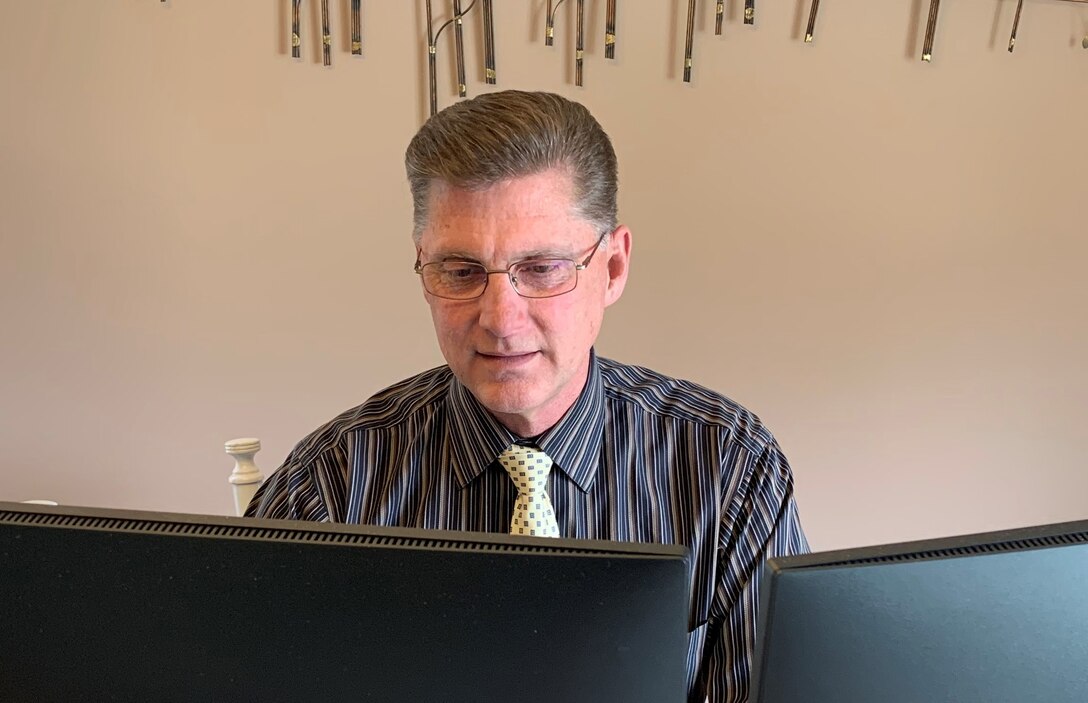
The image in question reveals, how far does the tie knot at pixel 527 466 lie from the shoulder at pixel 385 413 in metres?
0.16

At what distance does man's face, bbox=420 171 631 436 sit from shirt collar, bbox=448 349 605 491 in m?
0.07

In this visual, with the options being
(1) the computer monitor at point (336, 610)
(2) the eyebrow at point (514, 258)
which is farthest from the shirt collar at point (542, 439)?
(1) the computer monitor at point (336, 610)

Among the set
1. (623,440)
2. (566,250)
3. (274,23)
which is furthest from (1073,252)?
(274,23)

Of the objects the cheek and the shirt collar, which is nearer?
the cheek

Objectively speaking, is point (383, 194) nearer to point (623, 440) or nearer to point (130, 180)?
point (130, 180)

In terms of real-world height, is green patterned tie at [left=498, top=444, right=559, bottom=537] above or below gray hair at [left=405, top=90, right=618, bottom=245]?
below

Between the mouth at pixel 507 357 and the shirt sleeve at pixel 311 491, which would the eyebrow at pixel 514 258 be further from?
the shirt sleeve at pixel 311 491

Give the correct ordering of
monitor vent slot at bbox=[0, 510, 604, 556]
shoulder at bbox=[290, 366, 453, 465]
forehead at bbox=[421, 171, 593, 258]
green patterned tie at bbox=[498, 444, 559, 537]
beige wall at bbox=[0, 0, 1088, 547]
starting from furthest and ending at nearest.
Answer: beige wall at bbox=[0, 0, 1088, 547] < shoulder at bbox=[290, 366, 453, 465] < green patterned tie at bbox=[498, 444, 559, 537] < forehead at bbox=[421, 171, 593, 258] < monitor vent slot at bbox=[0, 510, 604, 556]

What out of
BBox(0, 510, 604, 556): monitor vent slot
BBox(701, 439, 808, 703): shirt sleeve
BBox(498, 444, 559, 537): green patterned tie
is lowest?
BBox(701, 439, 808, 703): shirt sleeve

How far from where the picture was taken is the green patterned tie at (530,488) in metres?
1.15

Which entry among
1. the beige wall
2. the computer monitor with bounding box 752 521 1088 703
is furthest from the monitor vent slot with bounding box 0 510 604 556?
the beige wall

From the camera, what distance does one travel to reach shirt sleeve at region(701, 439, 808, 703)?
1.13 m

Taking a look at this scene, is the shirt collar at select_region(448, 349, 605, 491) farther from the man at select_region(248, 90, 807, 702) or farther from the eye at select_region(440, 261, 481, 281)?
the eye at select_region(440, 261, 481, 281)

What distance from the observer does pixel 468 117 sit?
1108 millimetres
